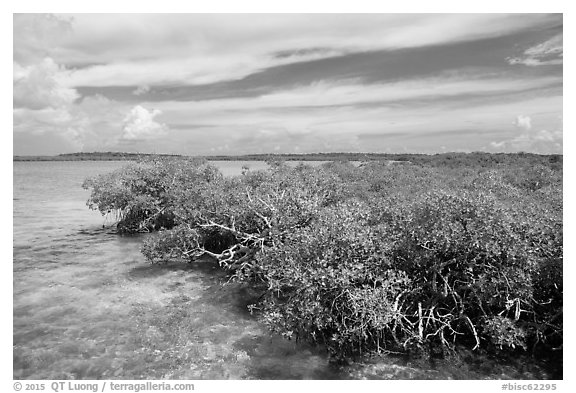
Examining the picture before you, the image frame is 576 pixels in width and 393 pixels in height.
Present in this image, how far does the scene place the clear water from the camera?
25.0 feet

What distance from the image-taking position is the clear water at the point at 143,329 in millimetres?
7605

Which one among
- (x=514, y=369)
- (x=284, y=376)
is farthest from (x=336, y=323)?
(x=514, y=369)

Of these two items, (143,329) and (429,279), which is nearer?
(429,279)

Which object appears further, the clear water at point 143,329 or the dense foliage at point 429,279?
the clear water at point 143,329

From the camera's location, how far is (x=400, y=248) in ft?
27.6

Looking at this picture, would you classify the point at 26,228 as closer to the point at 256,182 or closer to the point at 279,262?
the point at 256,182

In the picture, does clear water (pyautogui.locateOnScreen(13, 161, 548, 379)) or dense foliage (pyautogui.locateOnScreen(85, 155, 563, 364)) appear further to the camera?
clear water (pyautogui.locateOnScreen(13, 161, 548, 379))

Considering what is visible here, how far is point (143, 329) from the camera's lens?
926cm

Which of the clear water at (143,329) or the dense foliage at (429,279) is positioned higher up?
the dense foliage at (429,279)

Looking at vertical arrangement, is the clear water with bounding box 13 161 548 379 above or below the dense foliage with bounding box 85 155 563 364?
below

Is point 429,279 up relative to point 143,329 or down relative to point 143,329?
up
